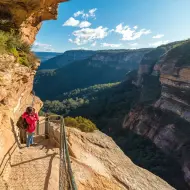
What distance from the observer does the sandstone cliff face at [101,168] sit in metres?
7.43

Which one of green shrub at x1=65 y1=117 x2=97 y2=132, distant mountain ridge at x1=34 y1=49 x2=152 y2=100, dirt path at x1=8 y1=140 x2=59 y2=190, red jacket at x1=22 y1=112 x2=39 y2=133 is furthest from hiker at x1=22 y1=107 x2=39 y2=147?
distant mountain ridge at x1=34 y1=49 x2=152 y2=100

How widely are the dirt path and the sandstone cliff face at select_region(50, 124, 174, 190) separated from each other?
0.69m

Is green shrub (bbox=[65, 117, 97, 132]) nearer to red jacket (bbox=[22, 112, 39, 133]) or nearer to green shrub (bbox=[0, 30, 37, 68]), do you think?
green shrub (bbox=[0, 30, 37, 68])

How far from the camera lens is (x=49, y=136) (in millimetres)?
9922

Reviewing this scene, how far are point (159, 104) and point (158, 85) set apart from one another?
1721 centimetres

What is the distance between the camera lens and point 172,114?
4603cm

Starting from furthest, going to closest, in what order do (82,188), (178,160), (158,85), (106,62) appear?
(106,62)
(158,85)
(178,160)
(82,188)

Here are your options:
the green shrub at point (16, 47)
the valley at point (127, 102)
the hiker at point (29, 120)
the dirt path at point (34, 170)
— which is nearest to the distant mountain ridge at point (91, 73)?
the valley at point (127, 102)

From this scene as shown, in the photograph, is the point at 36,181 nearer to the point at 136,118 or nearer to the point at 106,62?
the point at 136,118

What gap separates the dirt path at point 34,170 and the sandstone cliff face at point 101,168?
692 millimetres

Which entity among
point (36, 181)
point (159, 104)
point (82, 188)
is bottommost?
point (159, 104)

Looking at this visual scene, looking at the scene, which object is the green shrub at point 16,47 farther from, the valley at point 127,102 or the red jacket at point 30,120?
the valley at point 127,102

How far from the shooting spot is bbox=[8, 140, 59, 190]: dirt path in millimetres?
Result: 6055

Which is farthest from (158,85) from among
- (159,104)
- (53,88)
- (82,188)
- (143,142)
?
(53,88)
